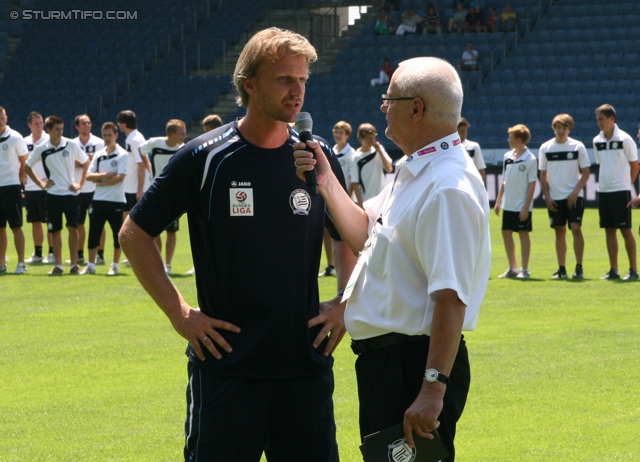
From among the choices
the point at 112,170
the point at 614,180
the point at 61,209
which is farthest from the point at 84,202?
the point at 614,180

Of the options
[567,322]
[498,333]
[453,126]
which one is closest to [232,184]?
[453,126]

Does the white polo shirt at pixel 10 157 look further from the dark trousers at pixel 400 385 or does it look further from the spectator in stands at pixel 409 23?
the spectator in stands at pixel 409 23

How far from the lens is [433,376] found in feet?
11.7

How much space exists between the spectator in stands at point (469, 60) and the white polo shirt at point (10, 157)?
20475 mm

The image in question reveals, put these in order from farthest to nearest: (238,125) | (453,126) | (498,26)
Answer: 1. (498,26)
2. (238,125)
3. (453,126)

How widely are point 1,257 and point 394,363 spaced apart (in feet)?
44.0

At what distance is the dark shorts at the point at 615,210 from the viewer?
14.6 metres

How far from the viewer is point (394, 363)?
12.6 ft

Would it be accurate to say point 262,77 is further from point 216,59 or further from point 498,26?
point 216,59

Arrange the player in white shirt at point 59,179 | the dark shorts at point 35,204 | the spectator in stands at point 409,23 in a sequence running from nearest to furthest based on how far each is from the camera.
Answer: the player in white shirt at point 59,179 < the dark shorts at point 35,204 < the spectator in stands at point 409,23

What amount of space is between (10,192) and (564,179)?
8803mm

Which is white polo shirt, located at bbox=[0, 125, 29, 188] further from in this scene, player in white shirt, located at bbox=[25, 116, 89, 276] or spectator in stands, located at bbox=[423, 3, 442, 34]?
spectator in stands, located at bbox=[423, 3, 442, 34]

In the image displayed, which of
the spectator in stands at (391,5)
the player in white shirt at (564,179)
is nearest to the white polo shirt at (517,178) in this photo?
the player in white shirt at (564,179)

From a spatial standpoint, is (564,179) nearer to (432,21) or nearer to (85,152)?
(85,152)
